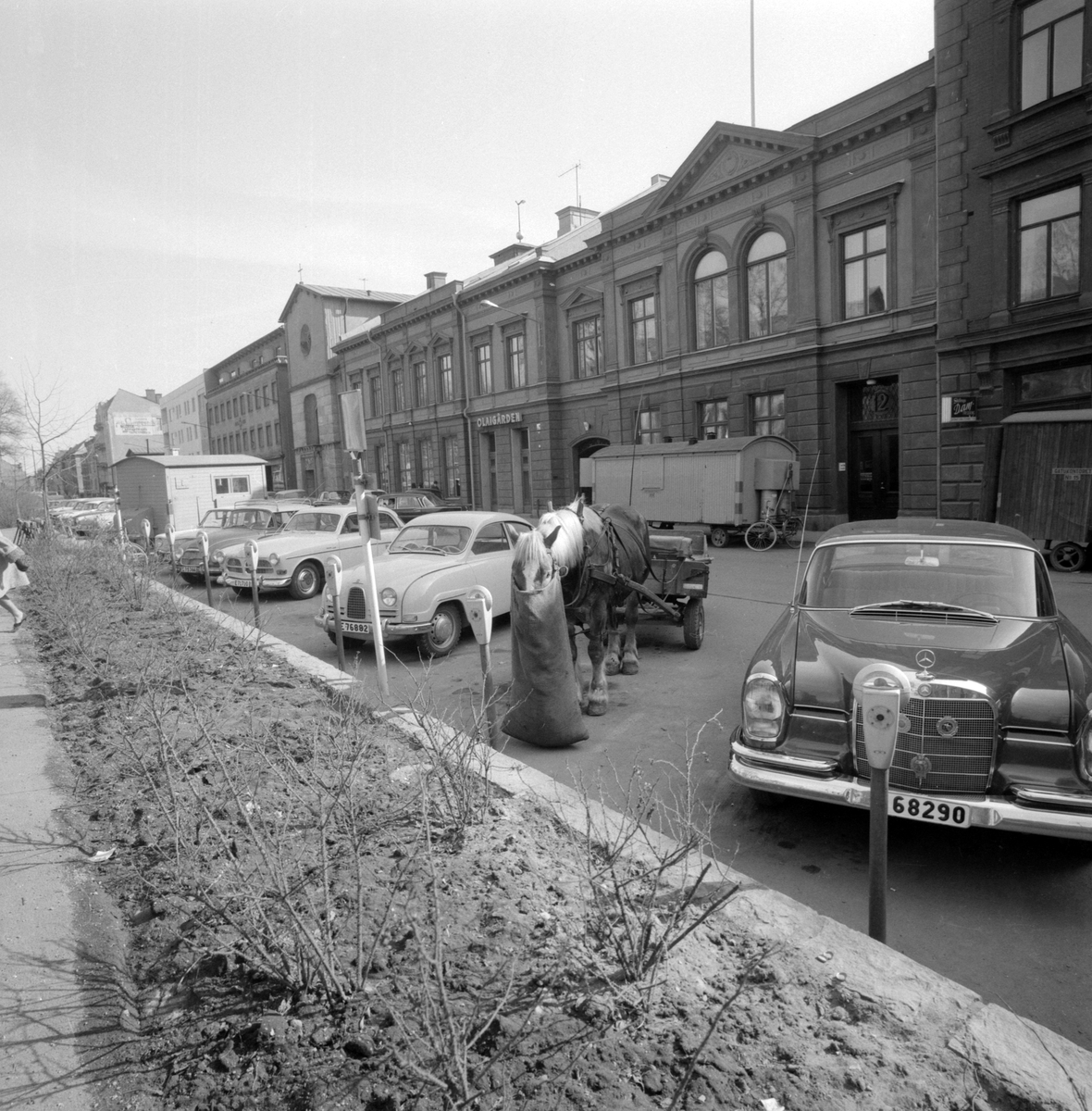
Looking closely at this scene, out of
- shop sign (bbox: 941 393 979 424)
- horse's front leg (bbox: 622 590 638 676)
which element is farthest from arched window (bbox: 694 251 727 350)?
horse's front leg (bbox: 622 590 638 676)

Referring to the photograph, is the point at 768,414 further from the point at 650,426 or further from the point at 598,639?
the point at 598,639

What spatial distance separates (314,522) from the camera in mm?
15375

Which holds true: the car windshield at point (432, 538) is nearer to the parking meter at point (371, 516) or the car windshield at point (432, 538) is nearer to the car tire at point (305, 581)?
the parking meter at point (371, 516)

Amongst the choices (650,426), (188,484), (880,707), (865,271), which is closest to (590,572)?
(880,707)

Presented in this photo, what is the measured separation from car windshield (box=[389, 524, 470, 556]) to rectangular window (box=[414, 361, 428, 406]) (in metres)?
34.7

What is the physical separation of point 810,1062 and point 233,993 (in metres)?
1.74

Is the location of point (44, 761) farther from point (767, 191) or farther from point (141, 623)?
point (767, 191)

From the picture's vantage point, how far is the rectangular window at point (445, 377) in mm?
42219

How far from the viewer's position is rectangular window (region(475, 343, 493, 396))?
1531 inches

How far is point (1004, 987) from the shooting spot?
10.1 feet

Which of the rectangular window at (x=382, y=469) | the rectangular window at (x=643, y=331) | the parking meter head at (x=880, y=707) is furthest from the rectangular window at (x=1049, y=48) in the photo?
the rectangular window at (x=382, y=469)

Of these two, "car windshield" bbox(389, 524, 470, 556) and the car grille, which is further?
"car windshield" bbox(389, 524, 470, 556)

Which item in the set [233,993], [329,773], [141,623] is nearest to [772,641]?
[329,773]

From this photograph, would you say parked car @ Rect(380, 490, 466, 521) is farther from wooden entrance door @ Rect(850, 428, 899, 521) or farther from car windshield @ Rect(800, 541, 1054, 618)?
car windshield @ Rect(800, 541, 1054, 618)
